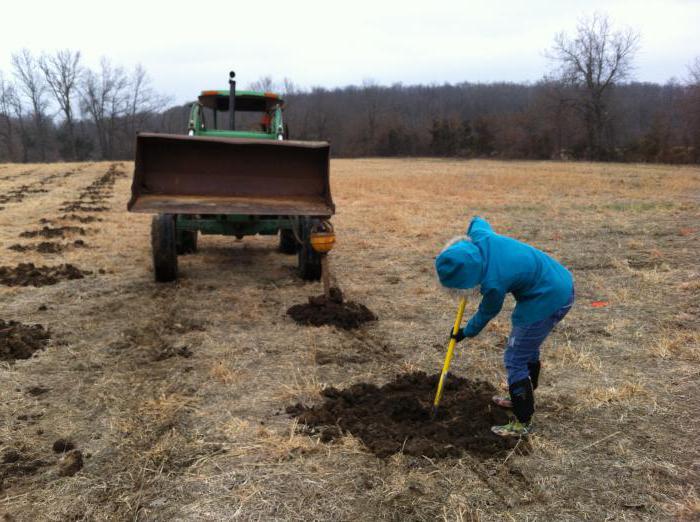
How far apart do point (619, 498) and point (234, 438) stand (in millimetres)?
2073

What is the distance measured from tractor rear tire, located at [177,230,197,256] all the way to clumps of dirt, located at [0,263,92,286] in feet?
4.75

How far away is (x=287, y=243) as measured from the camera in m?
8.84

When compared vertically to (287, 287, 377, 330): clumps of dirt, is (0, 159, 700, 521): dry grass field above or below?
below

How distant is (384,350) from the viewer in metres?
4.94

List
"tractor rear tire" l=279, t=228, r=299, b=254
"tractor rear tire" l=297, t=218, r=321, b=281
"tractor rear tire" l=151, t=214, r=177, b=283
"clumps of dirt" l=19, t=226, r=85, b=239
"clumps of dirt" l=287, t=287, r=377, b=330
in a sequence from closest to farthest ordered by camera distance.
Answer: "clumps of dirt" l=287, t=287, r=377, b=330, "tractor rear tire" l=151, t=214, r=177, b=283, "tractor rear tire" l=297, t=218, r=321, b=281, "tractor rear tire" l=279, t=228, r=299, b=254, "clumps of dirt" l=19, t=226, r=85, b=239

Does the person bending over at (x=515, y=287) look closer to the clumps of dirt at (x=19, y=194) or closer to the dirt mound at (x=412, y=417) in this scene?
the dirt mound at (x=412, y=417)

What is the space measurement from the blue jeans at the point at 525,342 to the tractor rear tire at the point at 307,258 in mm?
3663

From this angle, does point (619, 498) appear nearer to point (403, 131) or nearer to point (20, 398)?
point (20, 398)

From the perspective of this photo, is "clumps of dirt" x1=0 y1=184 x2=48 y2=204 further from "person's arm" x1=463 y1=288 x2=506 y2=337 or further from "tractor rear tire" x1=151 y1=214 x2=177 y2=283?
"person's arm" x1=463 y1=288 x2=506 y2=337

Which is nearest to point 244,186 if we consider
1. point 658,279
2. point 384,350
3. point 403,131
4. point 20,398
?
point 384,350

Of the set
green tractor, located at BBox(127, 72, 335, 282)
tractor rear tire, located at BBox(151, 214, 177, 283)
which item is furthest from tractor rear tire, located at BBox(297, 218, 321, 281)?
tractor rear tire, located at BBox(151, 214, 177, 283)

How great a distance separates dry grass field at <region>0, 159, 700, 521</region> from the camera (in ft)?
9.49

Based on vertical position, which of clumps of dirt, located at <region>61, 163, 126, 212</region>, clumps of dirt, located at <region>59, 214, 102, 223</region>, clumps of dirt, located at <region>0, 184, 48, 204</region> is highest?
clumps of dirt, located at <region>0, 184, 48, 204</region>

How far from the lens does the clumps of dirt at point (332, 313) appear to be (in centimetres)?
553
